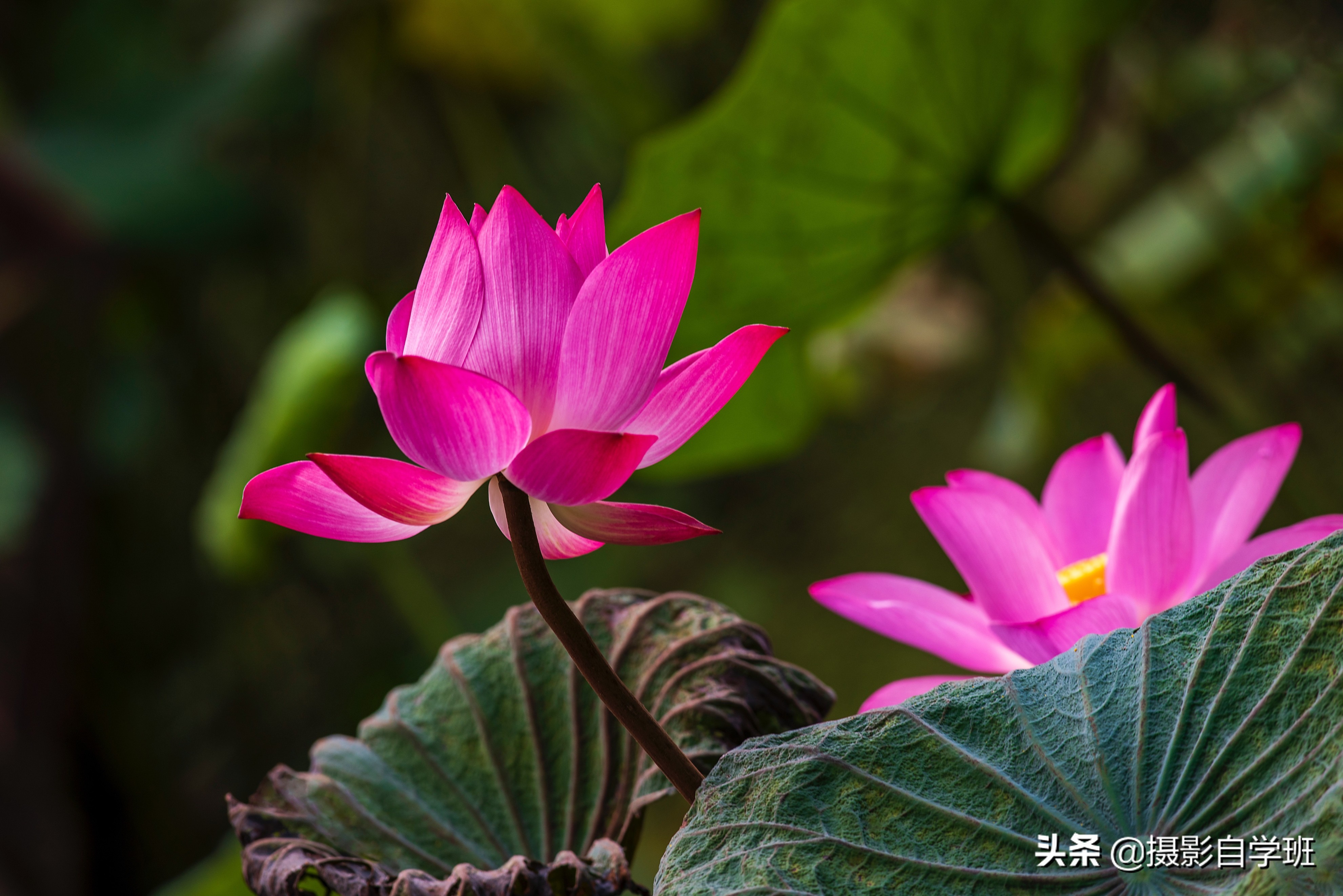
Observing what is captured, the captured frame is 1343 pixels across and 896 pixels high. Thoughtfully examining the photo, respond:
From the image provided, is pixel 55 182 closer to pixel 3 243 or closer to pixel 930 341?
pixel 3 243

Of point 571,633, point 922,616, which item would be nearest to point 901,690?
point 922,616

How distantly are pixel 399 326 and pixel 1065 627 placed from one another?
176 millimetres

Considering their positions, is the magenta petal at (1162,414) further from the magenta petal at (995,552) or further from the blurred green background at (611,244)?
the blurred green background at (611,244)

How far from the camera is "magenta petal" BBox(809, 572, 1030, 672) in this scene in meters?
0.27

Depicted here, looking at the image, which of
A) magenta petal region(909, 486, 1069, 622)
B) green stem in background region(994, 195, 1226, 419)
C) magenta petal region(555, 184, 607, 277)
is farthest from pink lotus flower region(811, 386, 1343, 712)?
green stem in background region(994, 195, 1226, 419)

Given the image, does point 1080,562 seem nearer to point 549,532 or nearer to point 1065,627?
point 1065,627

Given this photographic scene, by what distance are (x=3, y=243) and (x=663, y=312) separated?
1.81 metres

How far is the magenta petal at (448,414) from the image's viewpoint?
7.0 inches

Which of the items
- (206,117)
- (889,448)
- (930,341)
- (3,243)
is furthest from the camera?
(3,243)

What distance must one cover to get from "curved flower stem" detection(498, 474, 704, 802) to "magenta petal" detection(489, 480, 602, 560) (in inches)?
0.7

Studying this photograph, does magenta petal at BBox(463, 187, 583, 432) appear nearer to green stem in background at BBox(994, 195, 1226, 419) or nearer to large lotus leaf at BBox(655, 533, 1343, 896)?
large lotus leaf at BBox(655, 533, 1343, 896)

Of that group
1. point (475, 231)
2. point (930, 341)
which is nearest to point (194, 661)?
point (930, 341)

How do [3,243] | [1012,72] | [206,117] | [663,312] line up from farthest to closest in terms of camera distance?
[3,243] < [206,117] < [1012,72] < [663,312]

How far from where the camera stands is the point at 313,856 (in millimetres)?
228
